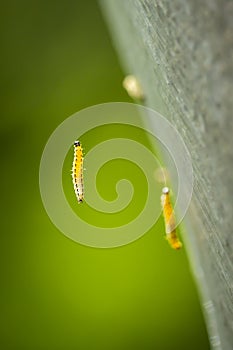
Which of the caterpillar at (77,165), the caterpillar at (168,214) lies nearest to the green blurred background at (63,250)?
the caterpillar at (77,165)

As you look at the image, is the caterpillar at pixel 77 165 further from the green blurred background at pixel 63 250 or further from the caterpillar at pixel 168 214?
the green blurred background at pixel 63 250

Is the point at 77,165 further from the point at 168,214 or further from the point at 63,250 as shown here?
the point at 63,250

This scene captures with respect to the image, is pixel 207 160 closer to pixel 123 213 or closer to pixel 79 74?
pixel 123 213

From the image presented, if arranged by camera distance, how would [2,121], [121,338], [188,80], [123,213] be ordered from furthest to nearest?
[2,121]
[121,338]
[123,213]
[188,80]

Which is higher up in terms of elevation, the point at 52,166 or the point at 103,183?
the point at 52,166

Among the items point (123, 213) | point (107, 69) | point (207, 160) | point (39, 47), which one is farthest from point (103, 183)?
point (207, 160)

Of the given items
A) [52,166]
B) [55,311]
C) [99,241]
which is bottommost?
[55,311]

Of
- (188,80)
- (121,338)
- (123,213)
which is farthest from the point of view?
(121,338)

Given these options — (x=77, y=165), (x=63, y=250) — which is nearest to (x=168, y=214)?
(x=77, y=165)

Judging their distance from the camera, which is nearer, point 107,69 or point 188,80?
point 188,80
